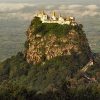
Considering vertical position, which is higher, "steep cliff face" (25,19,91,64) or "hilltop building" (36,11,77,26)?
"hilltop building" (36,11,77,26)

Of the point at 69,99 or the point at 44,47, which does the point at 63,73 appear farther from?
the point at 69,99

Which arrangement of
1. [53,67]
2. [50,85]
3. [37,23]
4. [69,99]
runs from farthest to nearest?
[37,23]
[53,67]
[50,85]
[69,99]

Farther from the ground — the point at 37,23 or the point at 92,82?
the point at 37,23

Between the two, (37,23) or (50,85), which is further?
(37,23)

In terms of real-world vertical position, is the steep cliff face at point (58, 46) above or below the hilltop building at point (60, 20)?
below

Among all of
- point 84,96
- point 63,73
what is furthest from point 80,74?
point 84,96

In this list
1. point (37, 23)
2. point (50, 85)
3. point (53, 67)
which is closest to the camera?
point (50, 85)

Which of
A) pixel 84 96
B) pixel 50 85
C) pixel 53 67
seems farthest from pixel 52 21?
pixel 84 96
